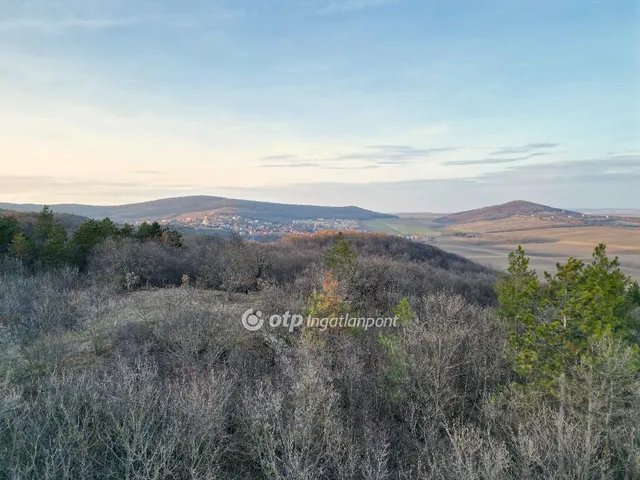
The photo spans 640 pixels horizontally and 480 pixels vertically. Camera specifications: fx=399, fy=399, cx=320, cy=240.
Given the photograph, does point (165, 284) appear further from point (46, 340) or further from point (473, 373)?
point (473, 373)

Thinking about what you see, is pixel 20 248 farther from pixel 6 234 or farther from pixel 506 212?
pixel 506 212

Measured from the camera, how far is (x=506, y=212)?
124 m

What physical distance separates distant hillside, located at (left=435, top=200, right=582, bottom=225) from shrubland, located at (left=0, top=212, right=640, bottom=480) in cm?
10751

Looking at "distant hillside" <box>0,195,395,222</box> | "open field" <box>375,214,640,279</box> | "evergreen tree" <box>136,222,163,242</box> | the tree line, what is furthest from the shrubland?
"distant hillside" <box>0,195,395,222</box>

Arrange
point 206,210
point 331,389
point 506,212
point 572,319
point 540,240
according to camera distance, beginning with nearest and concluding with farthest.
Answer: point 572,319
point 331,389
point 540,240
point 506,212
point 206,210

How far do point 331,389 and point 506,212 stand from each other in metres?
126

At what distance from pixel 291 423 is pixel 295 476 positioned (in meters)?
2.37

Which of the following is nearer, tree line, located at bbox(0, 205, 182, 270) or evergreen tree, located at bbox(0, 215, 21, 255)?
tree line, located at bbox(0, 205, 182, 270)

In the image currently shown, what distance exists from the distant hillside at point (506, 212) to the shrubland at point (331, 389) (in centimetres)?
10751

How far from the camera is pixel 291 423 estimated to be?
11.8m

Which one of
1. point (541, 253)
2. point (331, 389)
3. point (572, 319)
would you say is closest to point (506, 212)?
point (541, 253)

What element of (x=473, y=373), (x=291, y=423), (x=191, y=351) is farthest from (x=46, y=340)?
(x=473, y=373)

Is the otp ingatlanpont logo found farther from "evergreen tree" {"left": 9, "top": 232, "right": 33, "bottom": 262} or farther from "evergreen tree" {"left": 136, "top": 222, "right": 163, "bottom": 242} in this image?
"evergreen tree" {"left": 9, "top": 232, "right": 33, "bottom": 262}

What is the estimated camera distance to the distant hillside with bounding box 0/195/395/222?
504 feet
